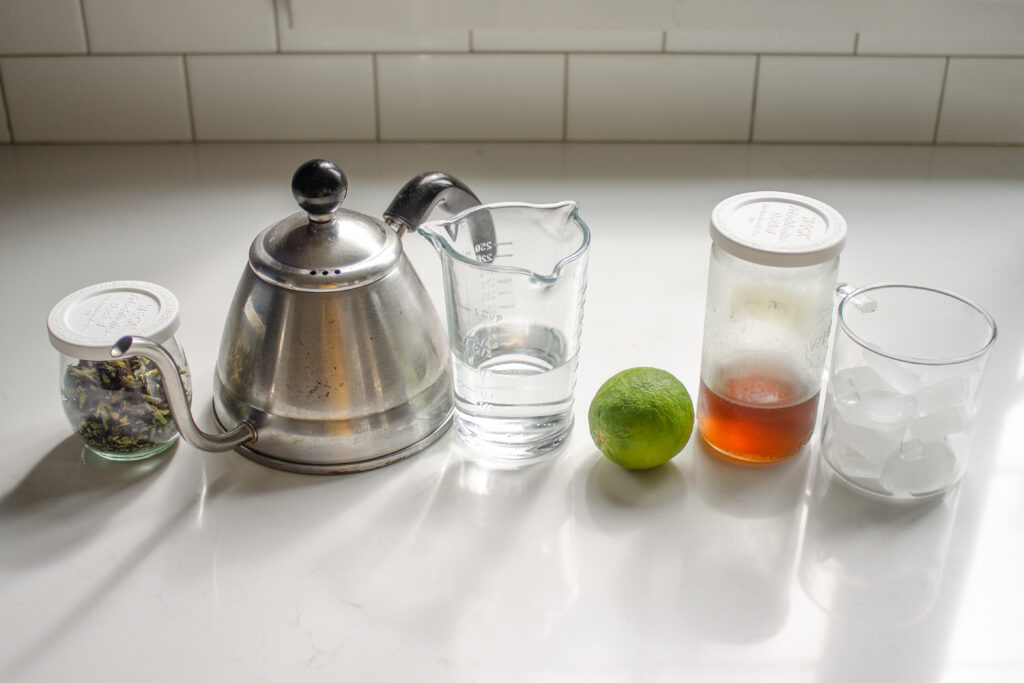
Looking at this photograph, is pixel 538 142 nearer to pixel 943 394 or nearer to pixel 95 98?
pixel 95 98

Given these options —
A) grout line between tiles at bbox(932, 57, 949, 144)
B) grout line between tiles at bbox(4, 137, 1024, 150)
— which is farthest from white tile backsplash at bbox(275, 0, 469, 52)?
grout line between tiles at bbox(932, 57, 949, 144)

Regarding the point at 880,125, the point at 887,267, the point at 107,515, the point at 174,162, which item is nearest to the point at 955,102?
the point at 880,125

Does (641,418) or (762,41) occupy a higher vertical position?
(762,41)

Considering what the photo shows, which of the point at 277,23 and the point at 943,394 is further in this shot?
the point at 277,23

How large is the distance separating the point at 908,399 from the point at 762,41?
638 millimetres

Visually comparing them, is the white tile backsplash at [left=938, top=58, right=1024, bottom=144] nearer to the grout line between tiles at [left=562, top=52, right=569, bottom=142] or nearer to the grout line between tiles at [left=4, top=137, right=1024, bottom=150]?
the grout line between tiles at [left=4, top=137, right=1024, bottom=150]

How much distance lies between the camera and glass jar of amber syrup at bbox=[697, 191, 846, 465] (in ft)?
2.28

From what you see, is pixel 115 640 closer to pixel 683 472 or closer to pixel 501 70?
pixel 683 472

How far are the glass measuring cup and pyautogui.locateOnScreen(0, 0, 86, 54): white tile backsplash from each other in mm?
680

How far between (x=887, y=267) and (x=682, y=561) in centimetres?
47

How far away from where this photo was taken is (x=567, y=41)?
1211mm

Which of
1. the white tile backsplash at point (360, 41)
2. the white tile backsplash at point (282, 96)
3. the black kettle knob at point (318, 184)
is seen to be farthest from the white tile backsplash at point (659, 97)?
the black kettle knob at point (318, 184)

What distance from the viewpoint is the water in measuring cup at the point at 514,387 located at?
76cm

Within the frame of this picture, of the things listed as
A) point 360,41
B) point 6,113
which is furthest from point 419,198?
point 6,113
